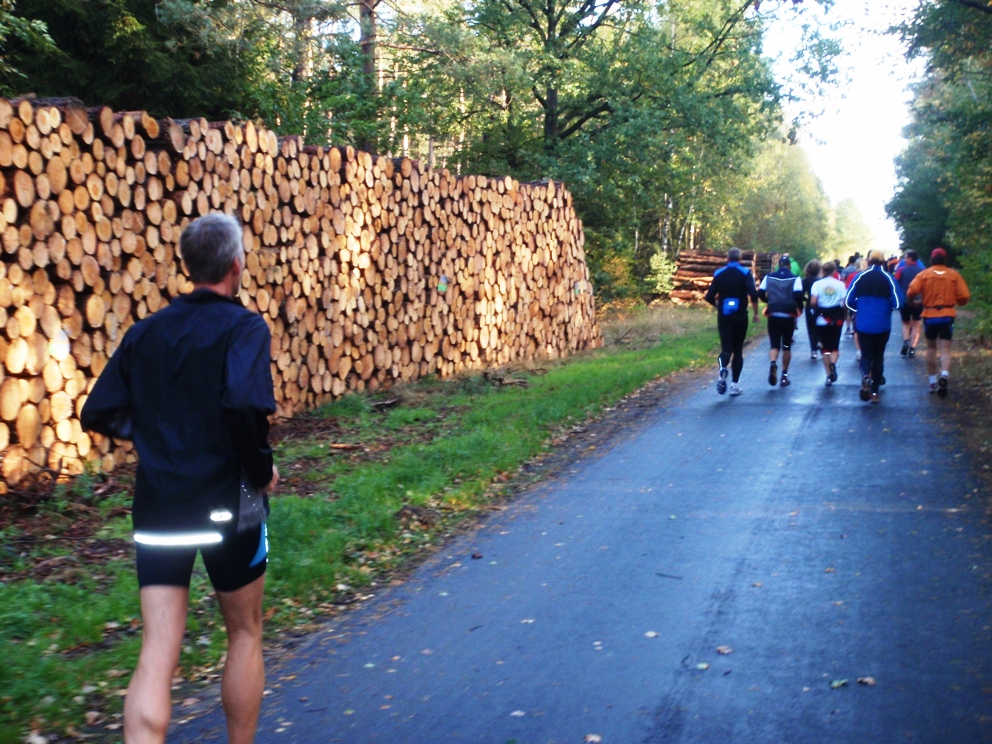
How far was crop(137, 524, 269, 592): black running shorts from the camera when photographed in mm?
3332

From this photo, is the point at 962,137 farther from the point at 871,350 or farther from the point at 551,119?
the point at 871,350

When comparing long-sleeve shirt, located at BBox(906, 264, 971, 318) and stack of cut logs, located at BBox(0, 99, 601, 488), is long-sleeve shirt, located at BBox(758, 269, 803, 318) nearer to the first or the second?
long-sleeve shirt, located at BBox(906, 264, 971, 318)

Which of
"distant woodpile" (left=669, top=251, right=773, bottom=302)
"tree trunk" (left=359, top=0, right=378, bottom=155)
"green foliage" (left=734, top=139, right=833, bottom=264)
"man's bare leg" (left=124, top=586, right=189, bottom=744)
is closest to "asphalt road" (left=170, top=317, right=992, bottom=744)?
"man's bare leg" (left=124, top=586, right=189, bottom=744)

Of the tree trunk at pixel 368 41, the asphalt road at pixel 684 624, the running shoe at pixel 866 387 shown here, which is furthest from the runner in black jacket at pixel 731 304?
the tree trunk at pixel 368 41

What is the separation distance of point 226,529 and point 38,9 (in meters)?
15.6

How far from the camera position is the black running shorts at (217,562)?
333cm

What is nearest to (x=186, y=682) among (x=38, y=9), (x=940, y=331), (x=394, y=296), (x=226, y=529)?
(x=226, y=529)

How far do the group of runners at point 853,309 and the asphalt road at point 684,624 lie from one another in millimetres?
4187

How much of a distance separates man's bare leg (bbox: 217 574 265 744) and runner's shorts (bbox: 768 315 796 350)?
12.4 metres

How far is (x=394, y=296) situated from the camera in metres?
14.3

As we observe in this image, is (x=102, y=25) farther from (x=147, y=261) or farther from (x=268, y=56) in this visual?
(x=147, y=261)

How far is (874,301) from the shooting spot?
13.3 meters

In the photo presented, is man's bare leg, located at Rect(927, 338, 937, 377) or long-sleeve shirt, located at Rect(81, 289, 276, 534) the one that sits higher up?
long-sleeve shirt, located at Rect(81, 289, 276, 534)

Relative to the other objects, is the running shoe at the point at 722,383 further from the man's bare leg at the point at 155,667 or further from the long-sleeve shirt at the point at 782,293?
the man's bare leg at the point at 155,667
